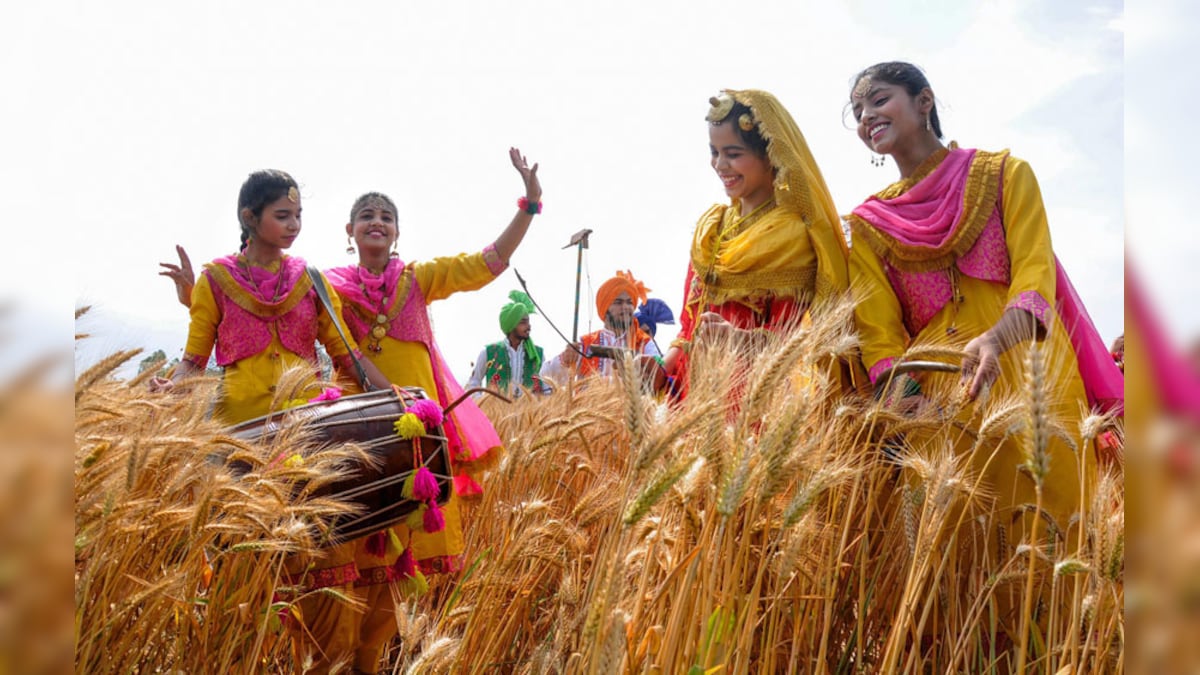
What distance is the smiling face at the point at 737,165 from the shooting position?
258 centimetres

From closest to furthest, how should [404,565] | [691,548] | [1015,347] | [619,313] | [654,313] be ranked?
[691,548]
[1015,347]
[404,565]
[619,313]
[654,313]

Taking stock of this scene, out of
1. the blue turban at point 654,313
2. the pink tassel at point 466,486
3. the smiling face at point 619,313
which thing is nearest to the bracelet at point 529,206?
the pink tassel at point 466,486

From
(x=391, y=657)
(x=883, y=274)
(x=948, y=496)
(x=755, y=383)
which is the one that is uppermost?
(x=883, y=274)

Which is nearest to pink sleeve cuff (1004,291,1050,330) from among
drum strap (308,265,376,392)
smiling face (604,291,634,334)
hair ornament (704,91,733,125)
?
hair ornament (704,91,733,125)

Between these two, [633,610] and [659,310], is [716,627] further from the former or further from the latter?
[659,310]

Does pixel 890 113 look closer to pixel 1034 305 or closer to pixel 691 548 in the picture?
pixel 1034 305

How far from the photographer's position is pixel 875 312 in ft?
7.45

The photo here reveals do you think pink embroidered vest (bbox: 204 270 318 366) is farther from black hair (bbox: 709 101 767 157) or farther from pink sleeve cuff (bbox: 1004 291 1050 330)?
pink sleeve cuff (bbox: 1004 291 1050 330)

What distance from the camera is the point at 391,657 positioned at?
2977 millimetres

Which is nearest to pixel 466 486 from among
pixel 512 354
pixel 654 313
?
pixel 512 354

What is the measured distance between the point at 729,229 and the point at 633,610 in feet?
4.91

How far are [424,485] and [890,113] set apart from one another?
5.05 feet
